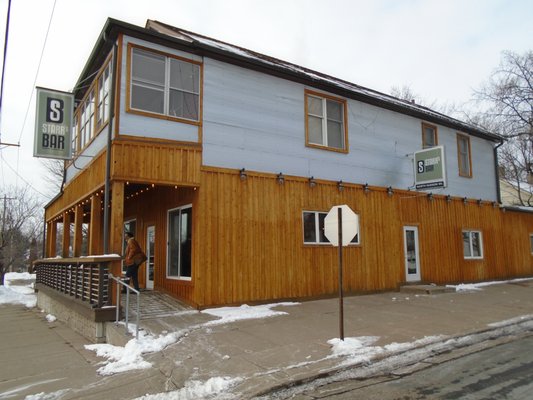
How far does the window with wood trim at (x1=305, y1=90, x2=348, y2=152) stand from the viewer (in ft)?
43.2

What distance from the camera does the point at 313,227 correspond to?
12539 mm

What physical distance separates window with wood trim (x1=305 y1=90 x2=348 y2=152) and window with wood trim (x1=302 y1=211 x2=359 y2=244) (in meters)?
2.14

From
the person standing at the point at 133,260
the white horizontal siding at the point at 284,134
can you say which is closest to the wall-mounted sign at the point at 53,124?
the person standing at the point at 133,260

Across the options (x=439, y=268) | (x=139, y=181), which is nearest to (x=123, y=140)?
(x=139, y=181)

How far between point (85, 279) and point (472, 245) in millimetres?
14614

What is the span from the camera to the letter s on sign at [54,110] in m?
11.3

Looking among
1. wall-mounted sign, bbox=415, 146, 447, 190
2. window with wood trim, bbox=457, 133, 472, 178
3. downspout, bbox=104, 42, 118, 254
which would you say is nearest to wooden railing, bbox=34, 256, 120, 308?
downspout, bbox=104, 42, 118, 254

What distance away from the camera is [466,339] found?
25.5ft

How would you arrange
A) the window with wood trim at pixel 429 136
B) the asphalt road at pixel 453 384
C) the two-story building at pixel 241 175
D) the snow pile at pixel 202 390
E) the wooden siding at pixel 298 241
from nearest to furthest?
1. the asphalt road at pixel 453 384
2. the snow pile at pixel 202 390
3. the two-story building at pixel 241 175
4. the wooden siding at pixel 298 241
5. the window with wood trim at pixel 429 136

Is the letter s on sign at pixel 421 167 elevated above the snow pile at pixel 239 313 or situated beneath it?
elevated above

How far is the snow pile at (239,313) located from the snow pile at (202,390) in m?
3.27

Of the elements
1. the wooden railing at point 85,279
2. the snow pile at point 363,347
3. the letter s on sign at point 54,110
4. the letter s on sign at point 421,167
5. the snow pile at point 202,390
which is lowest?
the snow pile at point 202,390

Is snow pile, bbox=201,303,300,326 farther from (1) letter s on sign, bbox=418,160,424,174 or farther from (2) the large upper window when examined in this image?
(1) letter s on sign, bbox=418,160,424,174

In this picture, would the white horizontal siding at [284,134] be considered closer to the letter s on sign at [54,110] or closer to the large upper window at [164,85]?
the large upper window at [164,85]
